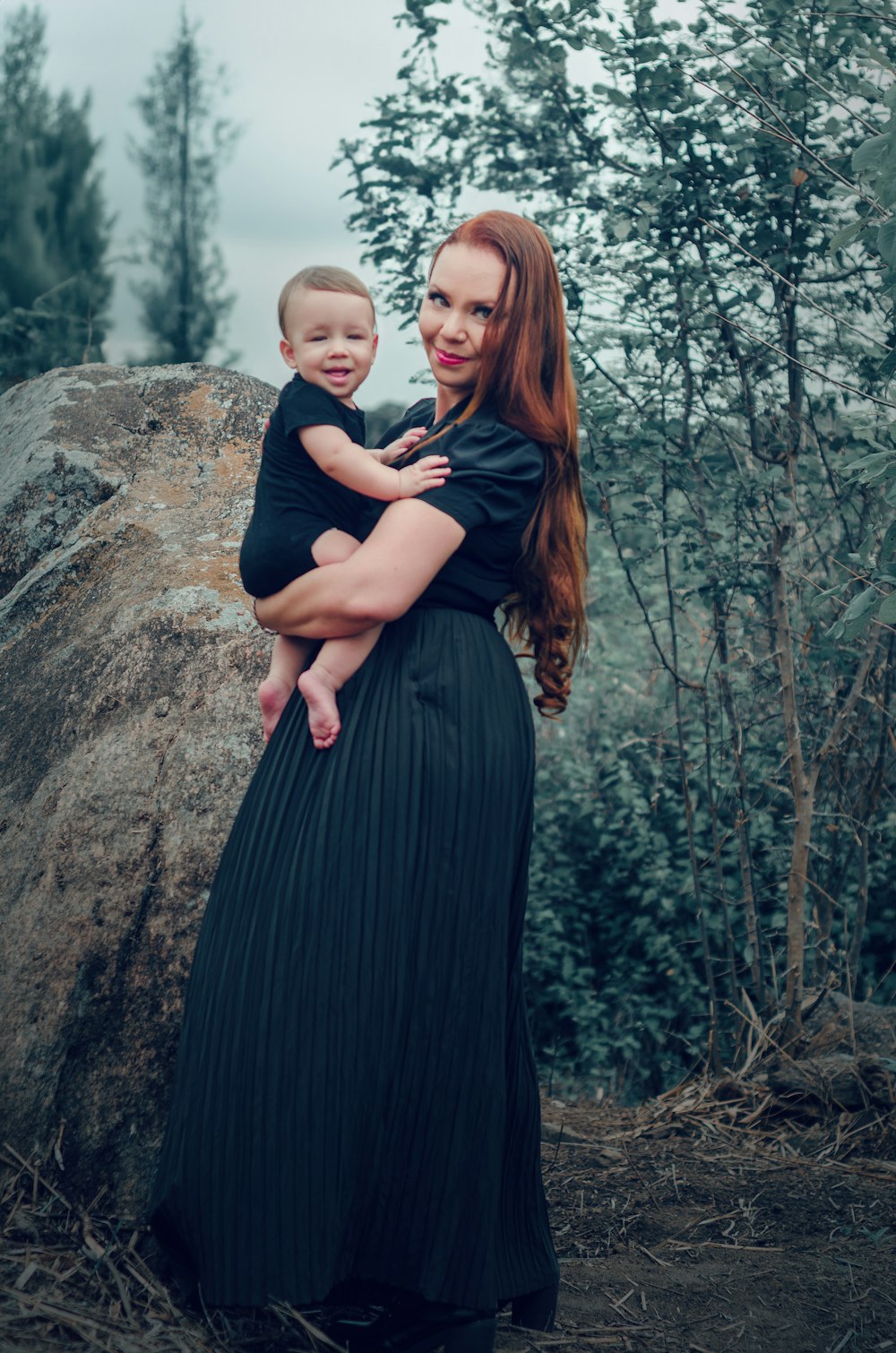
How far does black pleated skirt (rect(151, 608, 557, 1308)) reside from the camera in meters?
1.92

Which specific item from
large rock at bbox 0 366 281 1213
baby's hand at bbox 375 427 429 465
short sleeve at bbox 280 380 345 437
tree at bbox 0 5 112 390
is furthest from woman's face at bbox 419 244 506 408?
tree at bbox 0 5 112 390

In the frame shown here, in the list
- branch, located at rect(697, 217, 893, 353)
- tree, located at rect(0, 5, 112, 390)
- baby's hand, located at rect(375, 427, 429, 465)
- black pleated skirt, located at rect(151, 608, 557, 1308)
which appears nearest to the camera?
black pleated skirt, located at rect(151, 608, 557, 1308)

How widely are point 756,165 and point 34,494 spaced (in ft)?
7.80

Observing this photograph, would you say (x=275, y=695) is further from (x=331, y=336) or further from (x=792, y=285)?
(x=792, y=285)

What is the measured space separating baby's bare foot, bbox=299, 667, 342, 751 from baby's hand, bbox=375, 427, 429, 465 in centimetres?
44

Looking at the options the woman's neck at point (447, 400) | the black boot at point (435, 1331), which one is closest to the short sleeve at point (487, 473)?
the woman's neck at point (447, 400)

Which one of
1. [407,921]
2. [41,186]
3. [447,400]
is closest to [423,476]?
[447,400]

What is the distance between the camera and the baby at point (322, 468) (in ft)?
6.64

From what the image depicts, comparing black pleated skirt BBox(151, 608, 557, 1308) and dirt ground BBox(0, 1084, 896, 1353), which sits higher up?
black pleated skirt BBox(151, 608, 557, 1308)

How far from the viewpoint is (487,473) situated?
2.02 metres

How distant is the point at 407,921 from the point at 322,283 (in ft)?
3.71

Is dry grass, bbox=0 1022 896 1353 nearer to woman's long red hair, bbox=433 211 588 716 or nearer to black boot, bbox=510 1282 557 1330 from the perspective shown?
black boot, bbox=510 1282 557 1330

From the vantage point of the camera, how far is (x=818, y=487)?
14.4 feet

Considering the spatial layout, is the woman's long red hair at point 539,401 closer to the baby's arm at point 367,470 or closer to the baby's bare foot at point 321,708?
the baby's arm at point 367,470
